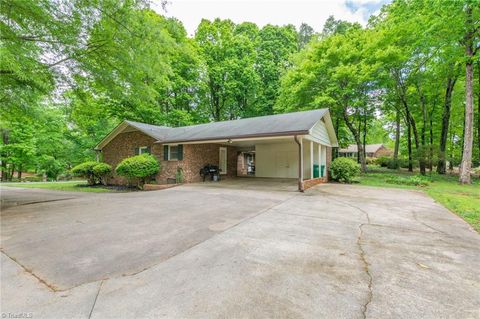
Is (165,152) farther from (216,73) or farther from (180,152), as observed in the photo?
(216,73)

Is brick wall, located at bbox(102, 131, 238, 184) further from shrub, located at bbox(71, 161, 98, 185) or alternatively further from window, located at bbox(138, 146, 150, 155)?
shrub, located at bbox(71, 161, 98, 185)

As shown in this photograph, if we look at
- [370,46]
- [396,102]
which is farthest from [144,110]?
[396,102]

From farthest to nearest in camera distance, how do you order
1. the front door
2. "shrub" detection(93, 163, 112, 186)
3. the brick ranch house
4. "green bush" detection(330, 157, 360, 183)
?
the front door → "shrub" detection(93, 163, 112, 186) → "green bush" detection(330, 157, 360, 183) → the brick ranch house

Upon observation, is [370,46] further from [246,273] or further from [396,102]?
[246,273]

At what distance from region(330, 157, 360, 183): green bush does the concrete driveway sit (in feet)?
24.6

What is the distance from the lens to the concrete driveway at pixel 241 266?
6.60 ft

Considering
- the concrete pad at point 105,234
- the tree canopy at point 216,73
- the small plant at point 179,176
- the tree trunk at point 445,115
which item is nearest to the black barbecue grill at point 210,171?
the small plant at point 179,176

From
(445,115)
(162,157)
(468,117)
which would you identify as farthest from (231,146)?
(445,115)

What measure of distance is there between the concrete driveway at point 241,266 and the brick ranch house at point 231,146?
5.38m

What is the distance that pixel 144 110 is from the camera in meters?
19.8

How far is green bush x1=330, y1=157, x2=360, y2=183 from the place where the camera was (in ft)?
41.5

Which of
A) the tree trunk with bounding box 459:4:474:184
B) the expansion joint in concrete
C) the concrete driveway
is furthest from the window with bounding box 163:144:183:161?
the tree trunk with bounding box 459:4:474:184

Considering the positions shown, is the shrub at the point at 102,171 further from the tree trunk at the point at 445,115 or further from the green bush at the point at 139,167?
the tree trunk at the point at 445,115

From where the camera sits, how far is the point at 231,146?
1592 centimetres
